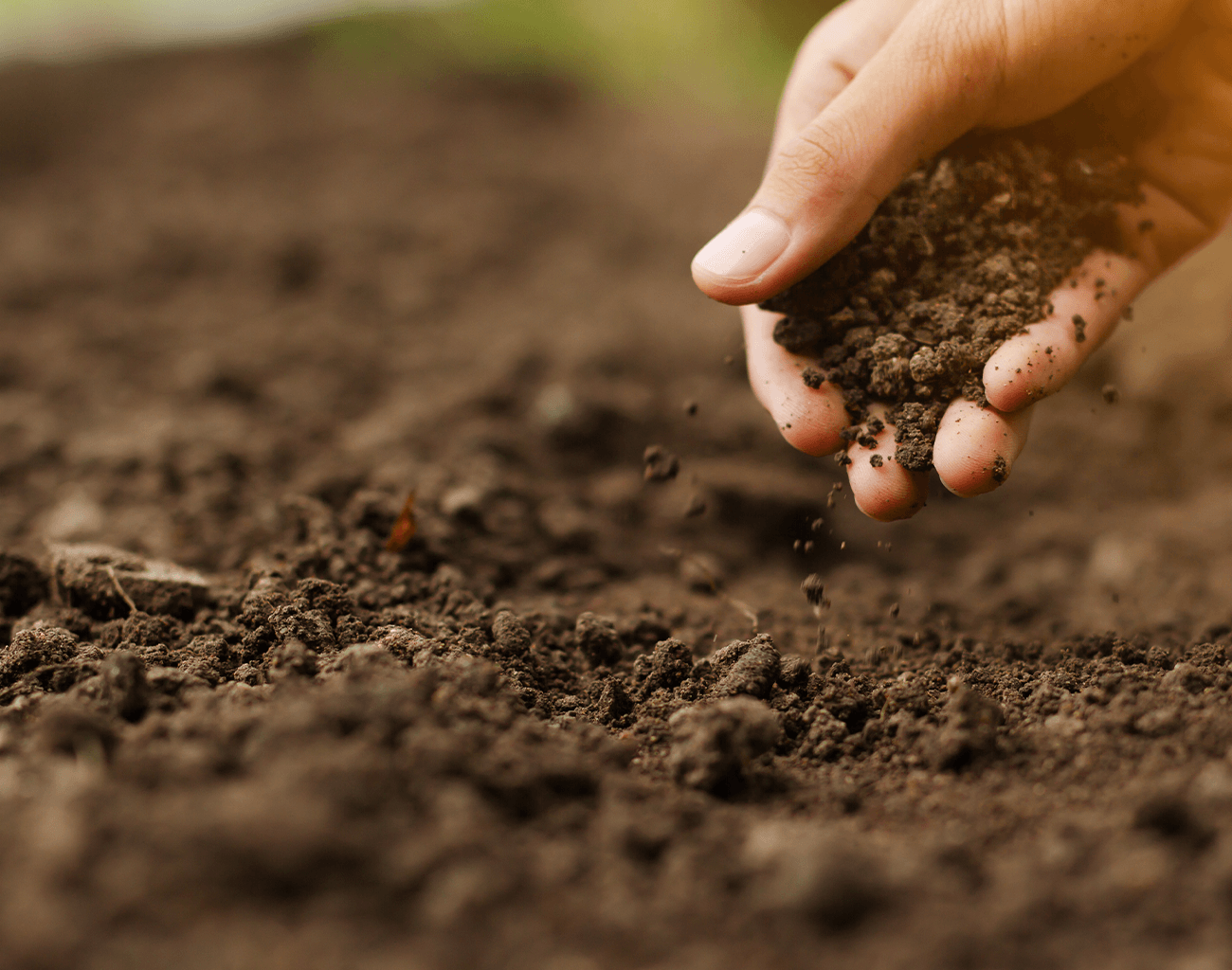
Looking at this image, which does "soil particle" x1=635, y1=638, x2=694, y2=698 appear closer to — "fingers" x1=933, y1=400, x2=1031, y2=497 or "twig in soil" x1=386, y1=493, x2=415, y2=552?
"fingers" x1=933, y1=400, x2=1031, y2=497

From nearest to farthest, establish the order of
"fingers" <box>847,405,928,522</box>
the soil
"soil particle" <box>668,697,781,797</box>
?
the soil
"soil particle" <box>668,697,781,797</box>
"fingers" <box>847,405,928,522</box>

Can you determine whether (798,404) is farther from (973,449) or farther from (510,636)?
(510,636)

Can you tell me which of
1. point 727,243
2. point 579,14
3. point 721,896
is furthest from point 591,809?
point 579,14

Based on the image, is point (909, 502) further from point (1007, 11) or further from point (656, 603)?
point (1007, 11)

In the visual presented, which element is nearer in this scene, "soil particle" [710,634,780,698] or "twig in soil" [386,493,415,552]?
"soil particle" [710,634,780,698]

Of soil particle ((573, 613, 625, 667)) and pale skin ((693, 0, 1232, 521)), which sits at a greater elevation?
pale skin ((693, 0, 1232, 521))

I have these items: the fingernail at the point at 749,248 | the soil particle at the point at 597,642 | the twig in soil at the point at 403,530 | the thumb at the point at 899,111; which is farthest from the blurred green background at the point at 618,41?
the soil particle at the point at 597,642

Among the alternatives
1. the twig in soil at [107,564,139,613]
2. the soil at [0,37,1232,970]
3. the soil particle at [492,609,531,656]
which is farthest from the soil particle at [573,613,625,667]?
the twig in soil at [107,564,139,613]
